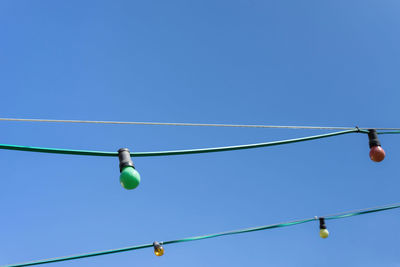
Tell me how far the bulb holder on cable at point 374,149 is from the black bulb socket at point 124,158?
8.78 feet

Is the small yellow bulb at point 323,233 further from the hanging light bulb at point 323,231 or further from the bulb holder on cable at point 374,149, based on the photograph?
the bulb holder on cable at point 374,149

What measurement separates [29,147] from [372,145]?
11.4ft

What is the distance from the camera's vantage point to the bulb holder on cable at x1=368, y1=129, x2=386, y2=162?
16.3 feet

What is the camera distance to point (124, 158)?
11.4ft

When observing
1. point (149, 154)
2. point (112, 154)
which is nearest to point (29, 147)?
point (112, 154)

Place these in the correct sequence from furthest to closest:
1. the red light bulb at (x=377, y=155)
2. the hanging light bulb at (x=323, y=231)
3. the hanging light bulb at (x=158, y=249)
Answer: the hanging light bulb at (x=323, y=231) < the hanging light bulb at (x=158, y=249) < the red light bulb at (x=377, y=155)

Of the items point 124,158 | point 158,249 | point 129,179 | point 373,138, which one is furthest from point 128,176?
point 158,249

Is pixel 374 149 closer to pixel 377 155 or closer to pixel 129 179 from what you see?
pixel 377 155

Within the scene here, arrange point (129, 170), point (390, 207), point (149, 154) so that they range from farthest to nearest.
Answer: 1. point (390, 207)
2. point (149, 154)
3. point (129, 170)

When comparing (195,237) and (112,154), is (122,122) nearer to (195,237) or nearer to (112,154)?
(112,154)

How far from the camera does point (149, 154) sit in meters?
3.79

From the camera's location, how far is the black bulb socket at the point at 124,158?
3.40 m

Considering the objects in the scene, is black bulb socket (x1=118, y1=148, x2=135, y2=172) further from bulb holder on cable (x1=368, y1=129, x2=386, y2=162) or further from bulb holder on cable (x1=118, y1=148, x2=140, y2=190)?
bulb holder on cable (x1=368, y1=129, x2=386, y2=162)

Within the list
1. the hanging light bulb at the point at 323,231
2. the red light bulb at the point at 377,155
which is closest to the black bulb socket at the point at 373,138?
the red light bulb at the point at 377,155
